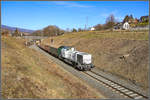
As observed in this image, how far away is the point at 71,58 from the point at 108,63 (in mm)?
7006

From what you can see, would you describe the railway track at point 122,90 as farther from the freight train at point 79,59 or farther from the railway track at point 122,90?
the freight train at point 79,59

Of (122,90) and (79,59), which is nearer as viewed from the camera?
(122,90)

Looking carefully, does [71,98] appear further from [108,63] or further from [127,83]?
[108,63]

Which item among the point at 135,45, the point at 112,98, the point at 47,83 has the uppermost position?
the point at 135,45

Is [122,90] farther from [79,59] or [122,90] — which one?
[79,59]

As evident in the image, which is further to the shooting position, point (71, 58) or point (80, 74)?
point (71, 58)

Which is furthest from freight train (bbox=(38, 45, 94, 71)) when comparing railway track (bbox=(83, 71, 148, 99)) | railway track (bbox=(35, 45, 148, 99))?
railway track (bbox=(83, 71, 148, 99))

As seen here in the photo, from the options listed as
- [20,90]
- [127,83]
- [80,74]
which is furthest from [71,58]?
[20,90]

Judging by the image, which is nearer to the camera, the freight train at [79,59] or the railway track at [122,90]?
the railway track at [122,90]

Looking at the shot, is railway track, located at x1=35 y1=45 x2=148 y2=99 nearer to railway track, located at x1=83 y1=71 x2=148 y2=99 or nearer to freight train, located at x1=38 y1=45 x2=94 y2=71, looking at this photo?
railway track, located at x1=83 y1=71 x2=148 y2=99

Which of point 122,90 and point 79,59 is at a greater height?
point 79,59

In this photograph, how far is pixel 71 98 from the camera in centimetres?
1170

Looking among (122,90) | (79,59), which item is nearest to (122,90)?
(122,90)

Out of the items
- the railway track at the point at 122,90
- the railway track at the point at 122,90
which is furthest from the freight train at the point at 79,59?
the railway track at the point at 122,90
